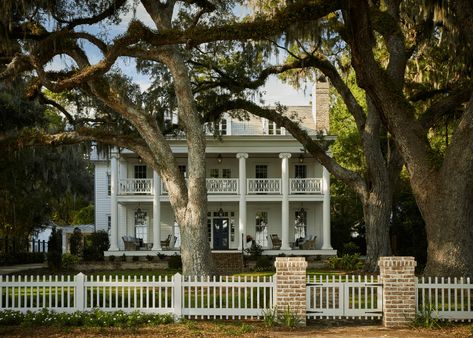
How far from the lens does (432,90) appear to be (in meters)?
21.1

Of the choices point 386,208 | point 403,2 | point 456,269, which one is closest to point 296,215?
point 386,208

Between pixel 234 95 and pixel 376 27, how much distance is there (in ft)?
18.8

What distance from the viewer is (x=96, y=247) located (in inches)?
1197

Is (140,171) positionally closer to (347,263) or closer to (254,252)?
(254,252)

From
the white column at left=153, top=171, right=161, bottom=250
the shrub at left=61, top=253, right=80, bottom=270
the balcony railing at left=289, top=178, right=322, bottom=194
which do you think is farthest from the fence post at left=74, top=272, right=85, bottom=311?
the balcony railing at left=289, top=178, right=322, bottom=194

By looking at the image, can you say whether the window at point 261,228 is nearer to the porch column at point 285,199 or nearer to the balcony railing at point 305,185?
the balcony railing at point 305,185

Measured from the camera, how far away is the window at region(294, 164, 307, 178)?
1307 inches

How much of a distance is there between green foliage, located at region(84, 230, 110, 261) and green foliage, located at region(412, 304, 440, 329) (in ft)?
68.8

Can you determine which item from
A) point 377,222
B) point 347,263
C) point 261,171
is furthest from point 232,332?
point 261,171

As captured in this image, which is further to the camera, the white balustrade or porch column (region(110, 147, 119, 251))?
the white balustrade

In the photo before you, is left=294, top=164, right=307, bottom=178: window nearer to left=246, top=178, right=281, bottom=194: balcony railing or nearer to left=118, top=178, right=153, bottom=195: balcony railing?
→ left=246, top=178, right=281, bottom=194: balcony railing

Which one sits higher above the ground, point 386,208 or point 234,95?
point 234,95

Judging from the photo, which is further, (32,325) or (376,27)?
(376,27)

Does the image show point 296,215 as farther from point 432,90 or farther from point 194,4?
point 194,4
